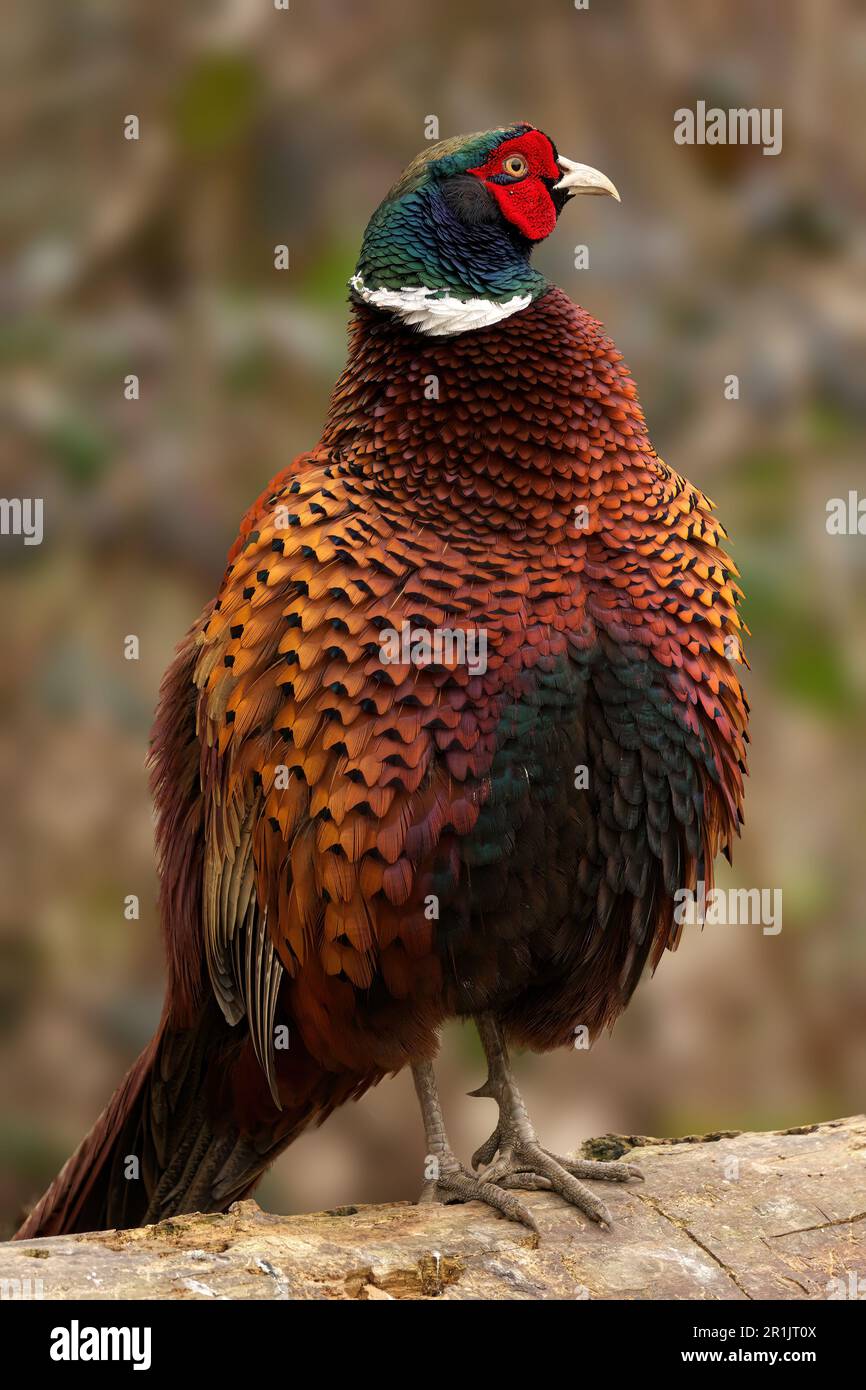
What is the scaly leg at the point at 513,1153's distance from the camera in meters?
3.73

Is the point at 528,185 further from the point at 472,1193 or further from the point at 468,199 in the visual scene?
the point at 472,1193

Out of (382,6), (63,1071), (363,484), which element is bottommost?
(63,1071)

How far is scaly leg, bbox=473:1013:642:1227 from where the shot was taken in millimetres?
3730

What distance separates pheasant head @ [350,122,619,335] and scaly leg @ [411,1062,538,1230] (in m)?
1.66

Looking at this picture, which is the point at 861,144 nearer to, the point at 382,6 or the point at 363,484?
the point at 382,6

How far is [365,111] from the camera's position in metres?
6.68

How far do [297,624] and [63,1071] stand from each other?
3374mm

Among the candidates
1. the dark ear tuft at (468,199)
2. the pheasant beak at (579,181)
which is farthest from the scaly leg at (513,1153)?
the pheasant beak at (579,181)

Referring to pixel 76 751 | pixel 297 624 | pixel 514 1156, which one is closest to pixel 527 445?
pixel 297 624

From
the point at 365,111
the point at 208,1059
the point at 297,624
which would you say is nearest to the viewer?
the point at 297,624
